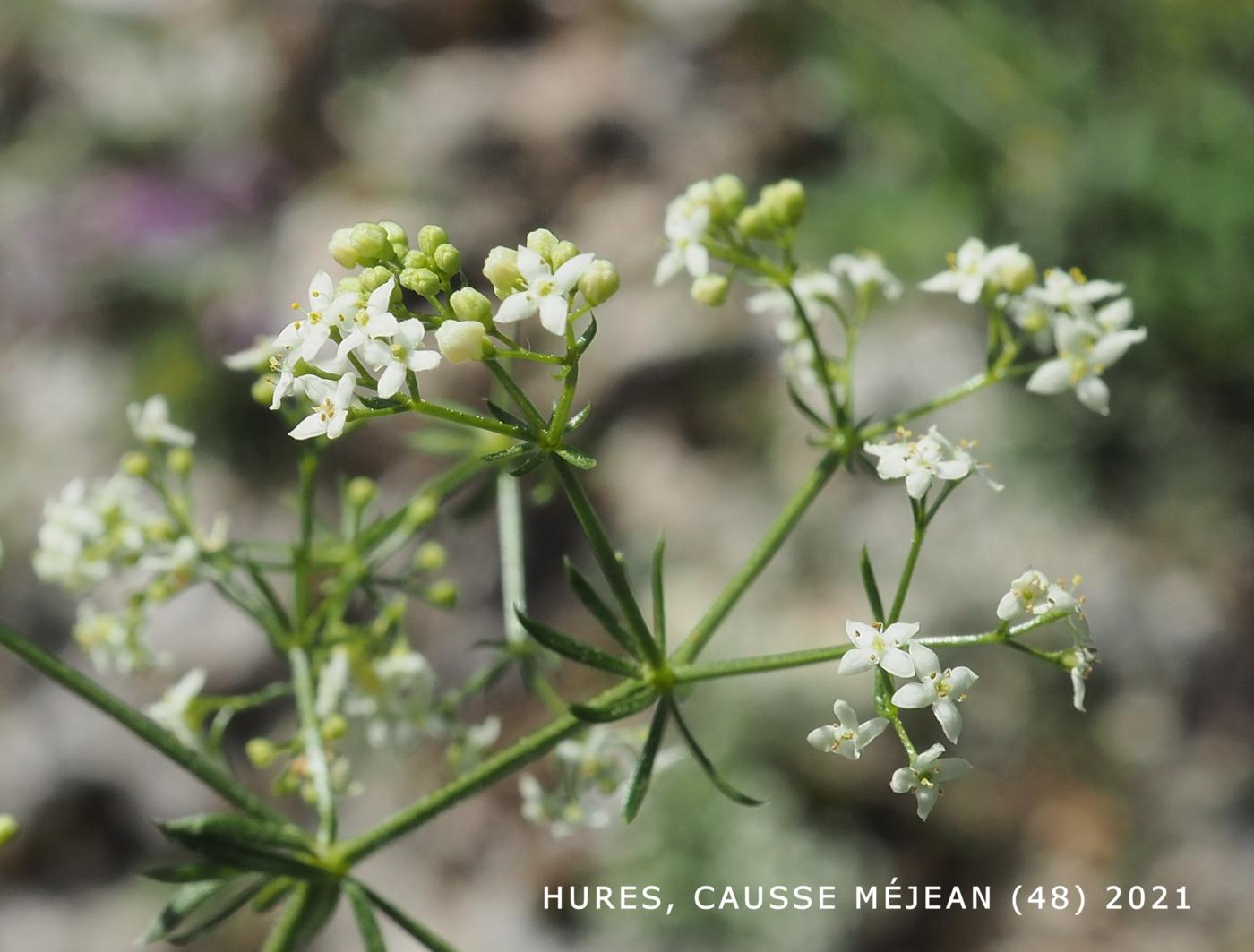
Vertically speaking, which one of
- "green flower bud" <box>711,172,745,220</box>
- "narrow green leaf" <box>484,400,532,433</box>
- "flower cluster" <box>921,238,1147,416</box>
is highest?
"green flower bud" <box>711,172,745,220</box>

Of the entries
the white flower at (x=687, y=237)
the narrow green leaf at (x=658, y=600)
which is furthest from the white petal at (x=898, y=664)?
the white flower at (x=687, y=237)

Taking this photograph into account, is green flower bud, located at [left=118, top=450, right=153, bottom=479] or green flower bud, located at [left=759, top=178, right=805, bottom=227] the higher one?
green flower bud, located at [left=759, top=178, right=805, bottom=227]

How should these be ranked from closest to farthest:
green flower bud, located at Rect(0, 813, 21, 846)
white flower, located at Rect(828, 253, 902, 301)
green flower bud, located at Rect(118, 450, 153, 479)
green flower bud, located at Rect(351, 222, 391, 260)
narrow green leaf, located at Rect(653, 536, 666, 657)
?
green flower bud, located at Rect(351, 222, 391, 260) < narrow green leaf, located at Rect(653, 536, 666, 657) < green flower bud, located at Rect(0, 813, 21, 846) < green flower bud, located at Rect(118, 450, 153, 479) < white flower, located at Rect(828, 253, 902, 301)

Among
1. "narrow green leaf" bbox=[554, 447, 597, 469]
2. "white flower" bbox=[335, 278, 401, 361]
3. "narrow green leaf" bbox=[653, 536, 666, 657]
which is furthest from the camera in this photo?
"narrow green leaf" bbox=[653, 536, 666, 657]

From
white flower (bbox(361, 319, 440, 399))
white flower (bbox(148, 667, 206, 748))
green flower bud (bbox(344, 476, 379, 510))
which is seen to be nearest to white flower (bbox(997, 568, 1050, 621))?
white flower (bbox(361, 319, 440, 399))

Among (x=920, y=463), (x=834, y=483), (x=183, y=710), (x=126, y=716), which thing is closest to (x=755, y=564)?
(x=920, y=463)

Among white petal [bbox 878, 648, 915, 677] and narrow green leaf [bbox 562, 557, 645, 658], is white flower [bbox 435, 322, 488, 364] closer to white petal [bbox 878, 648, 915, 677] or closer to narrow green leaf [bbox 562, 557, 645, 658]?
narrow green leaf [bbox 562, 557, 645, 658]
